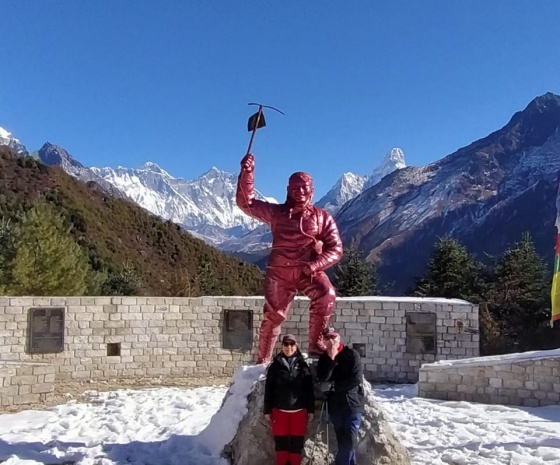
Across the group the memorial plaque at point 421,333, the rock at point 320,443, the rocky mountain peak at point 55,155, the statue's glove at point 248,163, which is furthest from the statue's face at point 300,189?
the rocky mountain peak at point 55,155

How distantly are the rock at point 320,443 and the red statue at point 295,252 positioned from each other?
746 mm

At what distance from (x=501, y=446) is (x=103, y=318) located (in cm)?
735

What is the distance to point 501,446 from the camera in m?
5.98

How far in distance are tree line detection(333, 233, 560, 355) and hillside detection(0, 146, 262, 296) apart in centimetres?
1448

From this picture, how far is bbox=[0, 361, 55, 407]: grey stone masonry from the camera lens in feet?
27.2

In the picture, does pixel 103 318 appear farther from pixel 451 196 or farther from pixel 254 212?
pixel 451 196

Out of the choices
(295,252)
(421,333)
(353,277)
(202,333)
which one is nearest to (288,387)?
(295,252)

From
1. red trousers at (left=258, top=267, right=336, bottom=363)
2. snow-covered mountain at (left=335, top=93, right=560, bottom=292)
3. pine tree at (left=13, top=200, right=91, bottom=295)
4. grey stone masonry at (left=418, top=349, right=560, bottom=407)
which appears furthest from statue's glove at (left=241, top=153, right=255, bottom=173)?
snow-covered mountain at (left=335, top=93, right=560, bottom=292)

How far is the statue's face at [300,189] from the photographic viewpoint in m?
5.68

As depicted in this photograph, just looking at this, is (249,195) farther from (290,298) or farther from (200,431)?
(200,431)

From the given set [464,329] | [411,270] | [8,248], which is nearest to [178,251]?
[8,248]

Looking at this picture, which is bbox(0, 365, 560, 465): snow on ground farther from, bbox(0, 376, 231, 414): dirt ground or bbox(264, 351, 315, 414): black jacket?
bbox(264, 351, 315, 414): black jacket

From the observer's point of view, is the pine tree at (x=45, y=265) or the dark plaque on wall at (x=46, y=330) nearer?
the dark plaque on wall at (x=46, y=330)

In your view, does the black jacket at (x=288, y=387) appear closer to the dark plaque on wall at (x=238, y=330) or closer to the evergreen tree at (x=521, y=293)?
the dark plaque on wall at (x=238, y=330)
